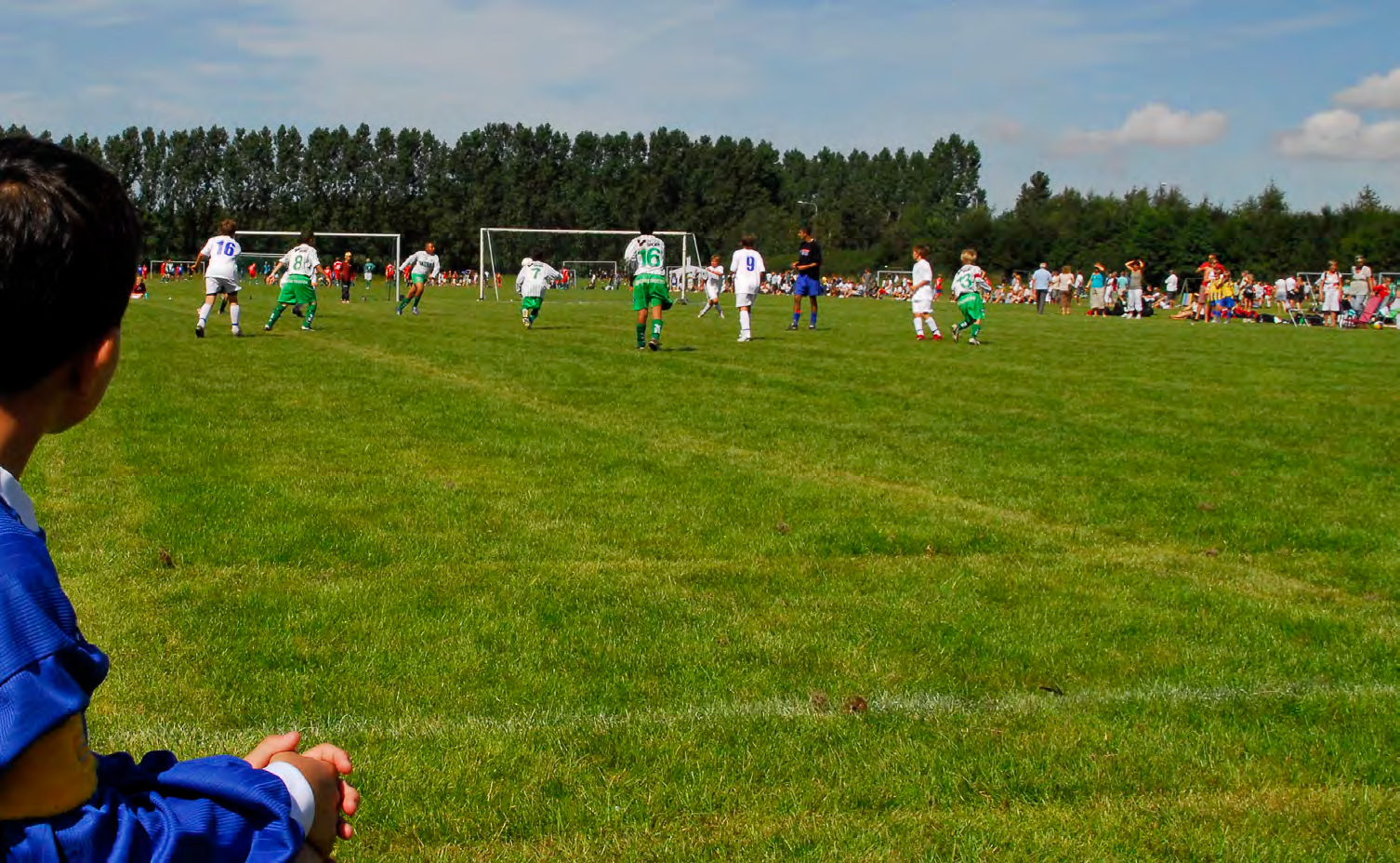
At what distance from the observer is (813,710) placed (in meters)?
4.92

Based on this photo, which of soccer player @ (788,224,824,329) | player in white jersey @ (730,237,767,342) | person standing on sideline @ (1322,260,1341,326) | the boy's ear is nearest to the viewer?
the boy's ear

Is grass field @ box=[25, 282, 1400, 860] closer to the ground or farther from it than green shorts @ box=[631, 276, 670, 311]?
closer to the ground

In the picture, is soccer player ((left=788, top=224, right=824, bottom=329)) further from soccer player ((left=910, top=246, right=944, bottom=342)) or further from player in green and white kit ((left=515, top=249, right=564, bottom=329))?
player in green and white kit ((left=515, top=249, right=564, bottom=329))

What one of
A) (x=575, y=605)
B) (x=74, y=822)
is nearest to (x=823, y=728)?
(x=575, y=605)

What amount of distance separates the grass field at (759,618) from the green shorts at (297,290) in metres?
12.5

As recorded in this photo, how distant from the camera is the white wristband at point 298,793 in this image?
1.93 metres

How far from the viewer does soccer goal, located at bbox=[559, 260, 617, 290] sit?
193 feet

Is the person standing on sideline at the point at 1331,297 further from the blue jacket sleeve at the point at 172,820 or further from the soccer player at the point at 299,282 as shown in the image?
the blue jacket sleeve at the point at 172,820

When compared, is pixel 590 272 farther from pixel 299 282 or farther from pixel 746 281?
pixel 746 281

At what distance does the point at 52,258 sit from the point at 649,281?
20.0 meters

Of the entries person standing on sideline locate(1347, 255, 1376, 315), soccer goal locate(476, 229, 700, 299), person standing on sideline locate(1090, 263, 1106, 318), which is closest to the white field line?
person standing on sideline locate(1347, 255, 1376, 315)

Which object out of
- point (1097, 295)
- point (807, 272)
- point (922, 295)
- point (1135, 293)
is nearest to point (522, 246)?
point (1097, 295)

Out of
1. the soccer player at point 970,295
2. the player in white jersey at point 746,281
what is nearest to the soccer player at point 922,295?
the soccer player at point 970,295

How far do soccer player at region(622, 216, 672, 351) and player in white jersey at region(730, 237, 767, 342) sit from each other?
2905 mm
